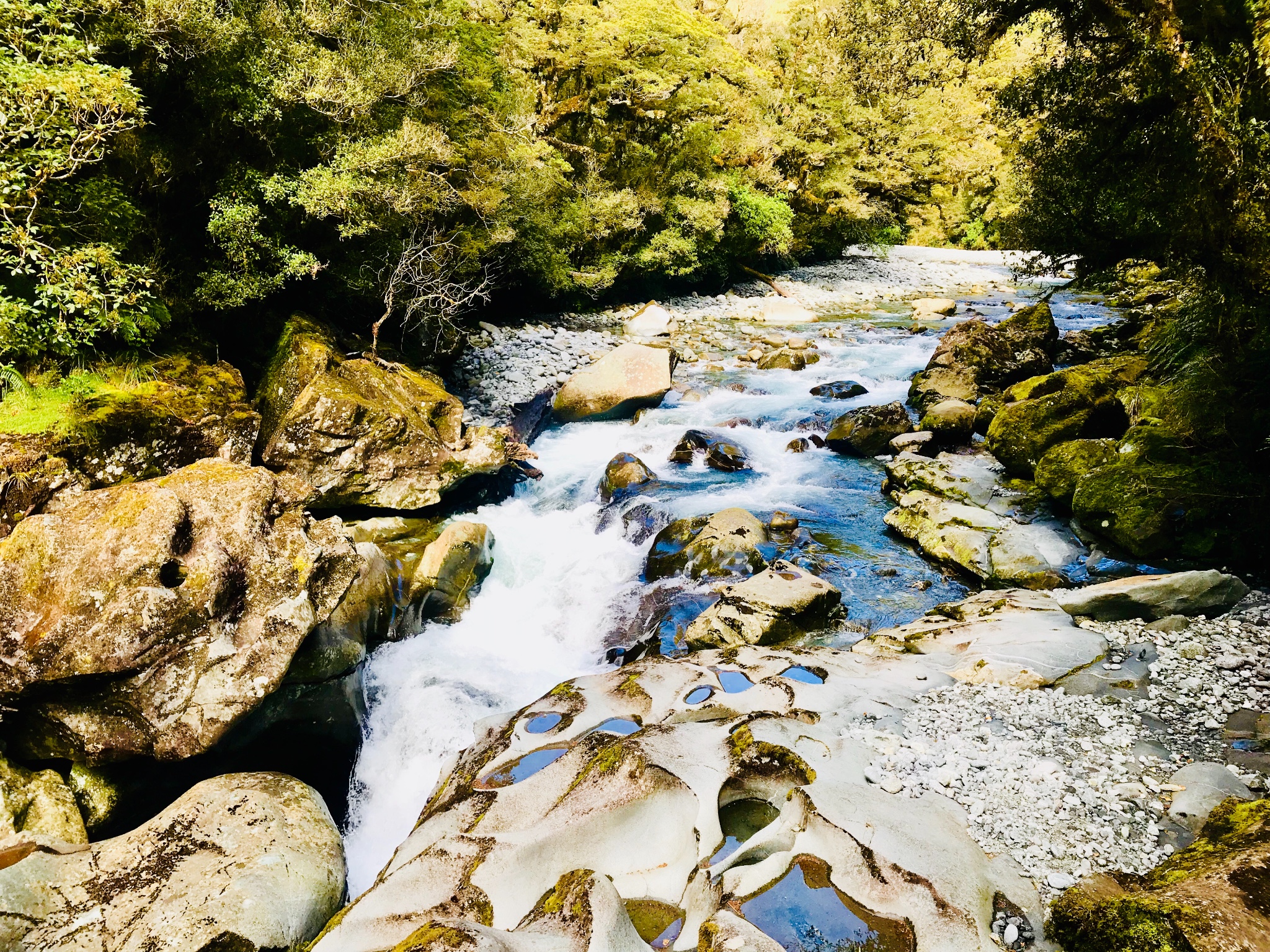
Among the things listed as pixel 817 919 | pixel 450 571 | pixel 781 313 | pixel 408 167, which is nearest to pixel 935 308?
pixel 781 313

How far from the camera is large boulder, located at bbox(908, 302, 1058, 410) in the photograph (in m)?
14.1

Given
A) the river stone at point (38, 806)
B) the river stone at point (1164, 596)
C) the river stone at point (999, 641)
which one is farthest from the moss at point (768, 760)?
the river stone at point (38, 806)

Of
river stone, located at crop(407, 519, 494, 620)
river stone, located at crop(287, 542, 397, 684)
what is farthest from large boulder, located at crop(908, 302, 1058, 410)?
river stone, located at crop(287, 542, 397, 684)

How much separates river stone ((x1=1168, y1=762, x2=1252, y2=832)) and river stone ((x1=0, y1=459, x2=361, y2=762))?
7.07 meters

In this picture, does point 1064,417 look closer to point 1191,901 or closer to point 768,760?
point 768,760

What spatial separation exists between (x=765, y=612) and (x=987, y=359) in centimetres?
1030

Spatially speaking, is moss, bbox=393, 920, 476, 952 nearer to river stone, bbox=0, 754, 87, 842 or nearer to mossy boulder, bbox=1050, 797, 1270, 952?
mossy boulder, bbox=1050, 797, 1270, 952

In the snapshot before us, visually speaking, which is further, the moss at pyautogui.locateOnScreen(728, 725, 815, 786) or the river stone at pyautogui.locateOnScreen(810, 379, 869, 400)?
the river stone at pyautogui.locateOnScreen(810, 379, 869, 400)

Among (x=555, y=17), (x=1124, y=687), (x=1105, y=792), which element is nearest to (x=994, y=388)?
(x=1124, y=687)

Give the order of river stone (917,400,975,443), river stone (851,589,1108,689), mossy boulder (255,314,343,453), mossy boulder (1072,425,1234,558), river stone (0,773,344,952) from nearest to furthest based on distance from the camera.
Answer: river stone (0,773,344,952) → river stone (851,589,1108,689) → mossy boulder (1072,425,1234,558) → mossy boulder (255,314,343,453) → river stone (917,400,975,443)

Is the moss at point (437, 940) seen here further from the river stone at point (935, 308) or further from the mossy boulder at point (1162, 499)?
the river stone at point (935, 308)

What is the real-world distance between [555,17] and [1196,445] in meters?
21.8

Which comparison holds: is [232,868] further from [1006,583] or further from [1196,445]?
[1196,445]

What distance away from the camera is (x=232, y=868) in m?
4.59
